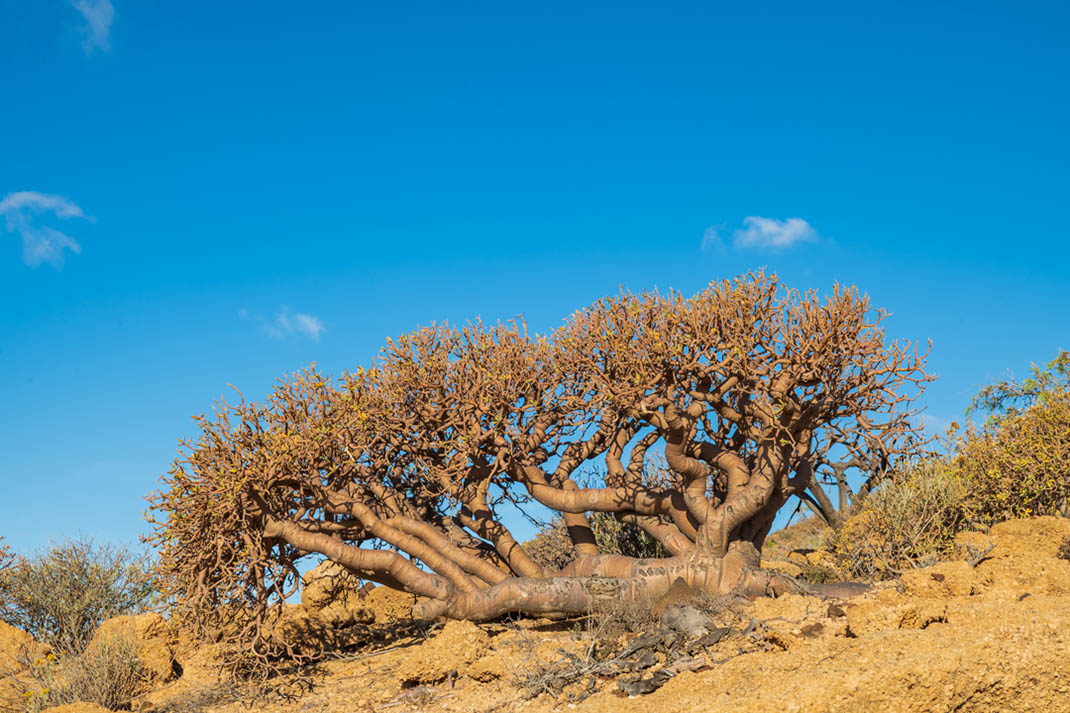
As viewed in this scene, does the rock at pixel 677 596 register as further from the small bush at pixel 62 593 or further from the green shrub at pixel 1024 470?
the small bush at pixel 62 593

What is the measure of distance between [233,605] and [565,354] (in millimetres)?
6829

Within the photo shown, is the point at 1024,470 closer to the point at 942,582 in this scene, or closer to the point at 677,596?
the point at 942,582

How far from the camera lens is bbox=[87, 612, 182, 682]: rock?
13.5m

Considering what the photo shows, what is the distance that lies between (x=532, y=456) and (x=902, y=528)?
641 centimetres

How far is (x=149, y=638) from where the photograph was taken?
1419 cm

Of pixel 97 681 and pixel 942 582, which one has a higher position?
pixel 97 681

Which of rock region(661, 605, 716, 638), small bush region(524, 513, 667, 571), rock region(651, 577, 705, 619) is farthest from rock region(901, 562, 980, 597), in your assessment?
small bush region(524, 513, 667, 571)

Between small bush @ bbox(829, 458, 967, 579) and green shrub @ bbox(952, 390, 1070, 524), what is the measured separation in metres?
0.49

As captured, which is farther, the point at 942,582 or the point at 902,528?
the point at 902,528

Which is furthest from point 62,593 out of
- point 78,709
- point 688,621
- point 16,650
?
point 688,621

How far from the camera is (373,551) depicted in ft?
42.8

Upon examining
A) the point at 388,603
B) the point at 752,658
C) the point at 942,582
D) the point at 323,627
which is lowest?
the point at 752,658

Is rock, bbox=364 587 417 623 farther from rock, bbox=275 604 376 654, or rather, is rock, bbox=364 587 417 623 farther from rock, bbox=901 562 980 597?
rock, bbox=901 562 980 597

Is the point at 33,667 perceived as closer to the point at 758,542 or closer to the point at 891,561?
the point at 758,542
